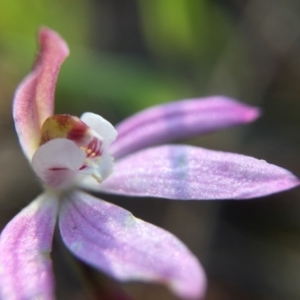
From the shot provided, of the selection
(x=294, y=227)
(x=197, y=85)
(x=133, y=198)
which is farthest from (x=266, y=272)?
(x=197, y=85)

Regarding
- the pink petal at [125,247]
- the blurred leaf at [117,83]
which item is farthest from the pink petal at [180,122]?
the blurred leaf at [117,83]

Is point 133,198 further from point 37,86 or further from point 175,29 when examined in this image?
point 37,86

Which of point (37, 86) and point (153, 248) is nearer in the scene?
point (153, 248)

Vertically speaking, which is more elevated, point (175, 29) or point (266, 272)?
point (175, 29)

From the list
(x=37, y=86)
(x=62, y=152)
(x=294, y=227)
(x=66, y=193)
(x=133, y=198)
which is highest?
(x=37, y=86)

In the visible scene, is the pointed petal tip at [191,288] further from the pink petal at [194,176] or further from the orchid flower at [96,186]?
the pink petal at [194,176]

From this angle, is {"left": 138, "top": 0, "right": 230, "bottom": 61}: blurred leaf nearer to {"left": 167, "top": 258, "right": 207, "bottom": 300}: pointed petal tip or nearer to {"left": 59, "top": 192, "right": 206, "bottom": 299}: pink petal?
{"left": 59, "top": 192, "right": 206, "bottom": 299}: pink petal

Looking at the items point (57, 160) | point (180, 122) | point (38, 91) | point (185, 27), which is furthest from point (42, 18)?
point (57, 160)
